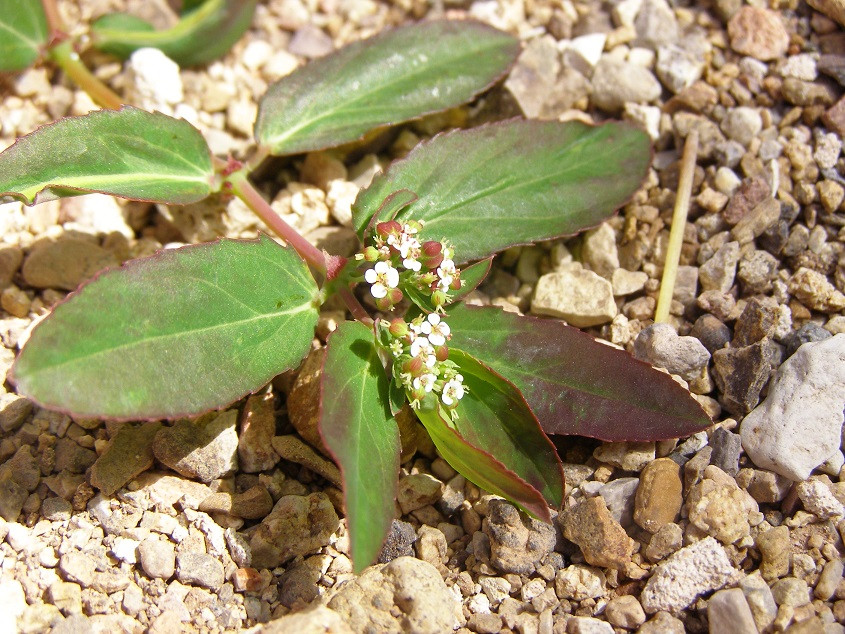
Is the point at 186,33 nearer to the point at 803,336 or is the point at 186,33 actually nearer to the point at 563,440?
the point at 563,440

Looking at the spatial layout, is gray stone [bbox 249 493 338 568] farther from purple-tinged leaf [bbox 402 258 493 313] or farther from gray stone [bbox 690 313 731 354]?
gray stone [bbox 690 313 731 354]

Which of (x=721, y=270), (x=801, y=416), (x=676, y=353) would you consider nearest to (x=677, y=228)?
(x=721, y=270)

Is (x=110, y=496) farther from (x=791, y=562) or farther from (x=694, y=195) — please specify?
(x=694, y=195)

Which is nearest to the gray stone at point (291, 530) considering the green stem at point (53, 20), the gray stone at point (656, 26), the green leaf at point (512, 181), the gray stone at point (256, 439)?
the gray stone at point (256, 439)

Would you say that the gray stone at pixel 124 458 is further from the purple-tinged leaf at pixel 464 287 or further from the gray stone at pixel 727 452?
the gray stone at pixel 727 452

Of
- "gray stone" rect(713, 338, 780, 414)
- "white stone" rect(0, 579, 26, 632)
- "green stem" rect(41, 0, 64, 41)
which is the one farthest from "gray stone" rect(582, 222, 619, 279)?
"green stem" rect(41, 0, 64, 41)

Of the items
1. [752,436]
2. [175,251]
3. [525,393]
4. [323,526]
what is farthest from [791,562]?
[175,251]

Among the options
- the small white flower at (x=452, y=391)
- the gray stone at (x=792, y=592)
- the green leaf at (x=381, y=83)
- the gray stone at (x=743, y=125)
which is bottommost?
the gray stone at (x=792, y=592)
